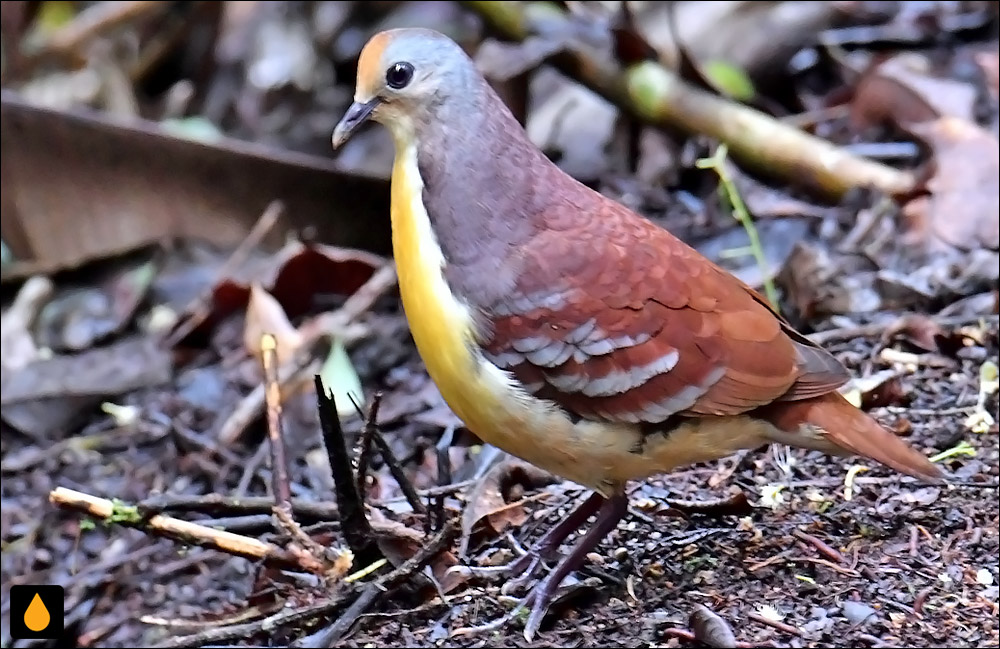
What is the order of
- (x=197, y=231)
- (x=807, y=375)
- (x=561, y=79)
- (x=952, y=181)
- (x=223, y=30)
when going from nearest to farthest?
(x=807, y=375) → (x=952, y=181) → (x=197, y=231) → (x=561, y=79) → (x=223, y=30)

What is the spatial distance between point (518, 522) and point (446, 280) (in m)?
0.88

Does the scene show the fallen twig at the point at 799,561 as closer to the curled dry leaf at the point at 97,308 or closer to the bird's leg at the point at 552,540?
the bird's leg at the point at 552,540

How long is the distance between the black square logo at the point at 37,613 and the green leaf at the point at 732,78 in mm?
3453

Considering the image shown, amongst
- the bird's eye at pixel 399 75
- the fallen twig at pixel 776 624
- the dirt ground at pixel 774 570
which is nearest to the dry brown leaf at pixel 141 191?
the dirt ground at pixel 774 570

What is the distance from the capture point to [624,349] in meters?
2.43

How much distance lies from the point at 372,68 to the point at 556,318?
0.70 metres

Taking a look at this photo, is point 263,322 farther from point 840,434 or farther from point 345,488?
point 840,434

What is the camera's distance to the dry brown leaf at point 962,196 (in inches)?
156

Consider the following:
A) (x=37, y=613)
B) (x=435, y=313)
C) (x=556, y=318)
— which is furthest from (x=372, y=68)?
(x=37, y=613)

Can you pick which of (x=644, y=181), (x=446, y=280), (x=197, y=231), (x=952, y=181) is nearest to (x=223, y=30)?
(x=197, y=231)

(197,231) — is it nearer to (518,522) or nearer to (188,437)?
(188,437)

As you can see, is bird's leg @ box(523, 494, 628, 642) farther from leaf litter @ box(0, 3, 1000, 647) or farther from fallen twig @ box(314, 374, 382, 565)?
fallen twig @ box(314, 374, 382, 565)

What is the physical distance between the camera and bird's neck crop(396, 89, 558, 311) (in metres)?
2.38

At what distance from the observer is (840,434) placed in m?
2.57
